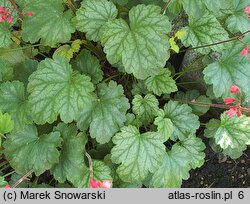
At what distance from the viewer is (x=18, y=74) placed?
7.91ft

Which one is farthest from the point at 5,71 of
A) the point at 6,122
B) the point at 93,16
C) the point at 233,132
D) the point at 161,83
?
the point at 233,132

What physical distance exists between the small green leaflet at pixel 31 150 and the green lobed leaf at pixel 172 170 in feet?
1.89

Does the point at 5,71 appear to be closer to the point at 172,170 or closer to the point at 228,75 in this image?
the point at 172,170

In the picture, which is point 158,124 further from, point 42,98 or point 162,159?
point 42,98

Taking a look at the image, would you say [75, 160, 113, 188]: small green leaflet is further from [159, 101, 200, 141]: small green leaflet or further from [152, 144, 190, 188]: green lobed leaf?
[159, 101, 200, 141]: small green leaflet

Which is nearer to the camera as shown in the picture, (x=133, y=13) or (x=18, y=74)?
(x=133, y=13)

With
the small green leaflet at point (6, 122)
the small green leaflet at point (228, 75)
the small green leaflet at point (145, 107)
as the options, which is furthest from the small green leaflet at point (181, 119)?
the small green leaflet at point (6, 122)

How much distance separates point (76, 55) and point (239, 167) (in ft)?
4.46

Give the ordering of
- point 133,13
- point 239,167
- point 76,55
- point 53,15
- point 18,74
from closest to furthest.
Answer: point 133,13
point 53,15
point 18,74
point 76,55
point 239,167

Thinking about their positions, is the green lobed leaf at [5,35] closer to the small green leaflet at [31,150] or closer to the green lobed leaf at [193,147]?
the small green leaflet at [31,150]

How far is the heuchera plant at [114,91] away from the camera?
2.02 meters

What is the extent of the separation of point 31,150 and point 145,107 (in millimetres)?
682

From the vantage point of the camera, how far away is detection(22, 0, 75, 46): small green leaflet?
2174 millimetres

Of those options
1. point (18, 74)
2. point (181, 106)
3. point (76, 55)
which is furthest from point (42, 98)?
point (181, 106)
